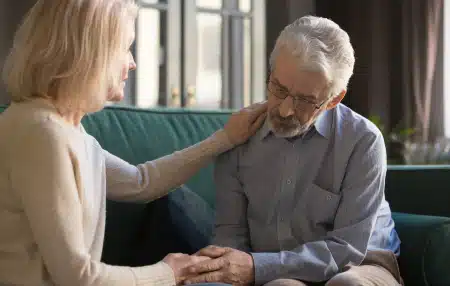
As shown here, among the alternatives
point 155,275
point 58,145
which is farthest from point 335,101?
point 58,145

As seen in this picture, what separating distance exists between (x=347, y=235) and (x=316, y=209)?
113 millimetres

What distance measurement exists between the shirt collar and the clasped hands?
0.37 metres

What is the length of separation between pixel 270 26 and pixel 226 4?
2.54 feet

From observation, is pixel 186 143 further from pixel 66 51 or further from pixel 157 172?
pixel 66 51

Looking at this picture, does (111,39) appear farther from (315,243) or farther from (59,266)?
(315,243)

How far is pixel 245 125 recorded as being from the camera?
6.09 feet

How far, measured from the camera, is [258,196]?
183 centimetres

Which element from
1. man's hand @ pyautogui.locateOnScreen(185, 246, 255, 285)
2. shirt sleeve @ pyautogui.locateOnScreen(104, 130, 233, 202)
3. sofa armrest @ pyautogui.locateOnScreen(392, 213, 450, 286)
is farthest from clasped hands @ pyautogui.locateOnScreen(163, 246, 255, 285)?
sofa armrest @ pyautogui.locateOnScreen(392, 213, 450, 286)

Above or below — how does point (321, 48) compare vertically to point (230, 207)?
above

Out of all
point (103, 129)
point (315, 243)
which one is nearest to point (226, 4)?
point (103, 129)

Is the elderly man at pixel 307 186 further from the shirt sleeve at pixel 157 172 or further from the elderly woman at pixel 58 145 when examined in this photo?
the elderly woman at pixel 58 145

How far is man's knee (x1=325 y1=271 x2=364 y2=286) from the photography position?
1567 mm

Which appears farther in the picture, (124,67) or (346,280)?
(346,280)

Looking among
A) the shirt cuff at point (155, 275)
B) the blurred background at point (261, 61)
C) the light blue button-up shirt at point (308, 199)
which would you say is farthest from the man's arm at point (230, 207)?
the blurred background at point (261, 61)
